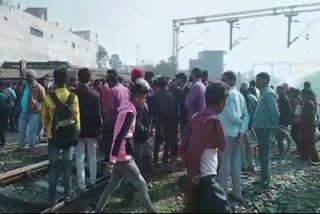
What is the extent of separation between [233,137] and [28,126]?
6.15m

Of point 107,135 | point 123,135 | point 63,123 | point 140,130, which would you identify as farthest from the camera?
point 107,135

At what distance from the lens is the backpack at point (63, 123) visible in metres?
6.05

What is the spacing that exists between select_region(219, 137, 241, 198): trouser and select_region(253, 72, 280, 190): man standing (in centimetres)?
89

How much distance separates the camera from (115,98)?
723 cm

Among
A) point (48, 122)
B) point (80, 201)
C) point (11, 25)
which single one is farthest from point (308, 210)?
point (11, 25)

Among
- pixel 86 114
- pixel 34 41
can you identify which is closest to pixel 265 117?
pixel 86 114

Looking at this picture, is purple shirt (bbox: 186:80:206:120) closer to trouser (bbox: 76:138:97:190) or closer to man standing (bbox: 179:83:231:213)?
trouser (bbox: 76:138:97:190)

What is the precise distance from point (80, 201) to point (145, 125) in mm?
1854

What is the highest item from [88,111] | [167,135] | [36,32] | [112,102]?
[36,32]

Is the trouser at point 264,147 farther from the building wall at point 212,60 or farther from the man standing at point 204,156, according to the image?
the building wall at point 212,60

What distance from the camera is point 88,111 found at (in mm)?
6820

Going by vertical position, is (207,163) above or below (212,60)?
below

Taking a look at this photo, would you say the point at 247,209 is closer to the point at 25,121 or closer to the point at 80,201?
the point at 80,201

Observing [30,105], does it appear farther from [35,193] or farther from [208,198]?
[208,198]
